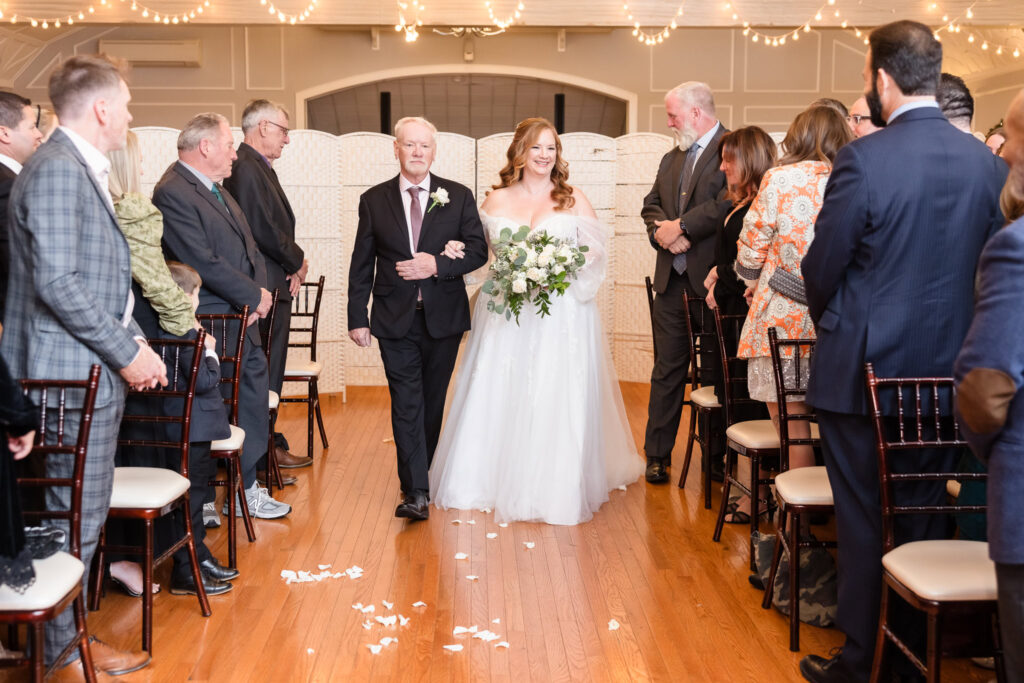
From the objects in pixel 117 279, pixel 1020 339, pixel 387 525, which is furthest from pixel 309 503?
pixel 1020 339

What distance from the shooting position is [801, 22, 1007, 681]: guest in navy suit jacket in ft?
9.26

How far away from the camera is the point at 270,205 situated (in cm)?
543

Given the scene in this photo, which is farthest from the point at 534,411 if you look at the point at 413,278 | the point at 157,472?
the point at 157,472

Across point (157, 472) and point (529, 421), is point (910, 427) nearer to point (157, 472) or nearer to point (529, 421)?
point (529, 421)

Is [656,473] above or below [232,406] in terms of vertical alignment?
below

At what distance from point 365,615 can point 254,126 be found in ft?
9.51

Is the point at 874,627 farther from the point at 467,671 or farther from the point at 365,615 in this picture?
the point at 365,615

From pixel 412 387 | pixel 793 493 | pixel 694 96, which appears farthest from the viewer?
pixel 694 96

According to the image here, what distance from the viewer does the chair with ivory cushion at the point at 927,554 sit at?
2.45 m

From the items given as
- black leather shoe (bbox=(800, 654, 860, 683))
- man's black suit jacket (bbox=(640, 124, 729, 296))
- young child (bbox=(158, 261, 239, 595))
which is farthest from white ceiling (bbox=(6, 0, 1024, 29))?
black leather shoe (bbox=(800, 654, 860, 683))

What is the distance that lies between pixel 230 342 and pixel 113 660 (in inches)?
61.7

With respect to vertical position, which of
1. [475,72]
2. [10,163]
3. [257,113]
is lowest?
[10,163]

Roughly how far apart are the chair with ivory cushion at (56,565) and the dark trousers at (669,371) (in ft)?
11.0

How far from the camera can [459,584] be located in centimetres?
401
